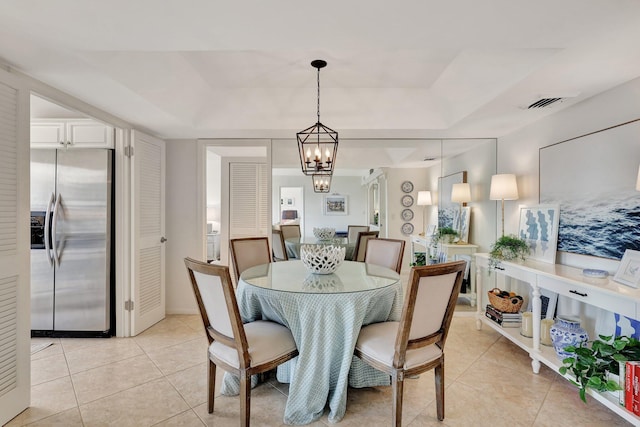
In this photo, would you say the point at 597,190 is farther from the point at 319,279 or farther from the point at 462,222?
the point at 319,279

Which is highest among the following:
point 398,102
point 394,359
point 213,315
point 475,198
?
point 398,102

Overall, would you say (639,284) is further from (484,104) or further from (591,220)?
(484,104)

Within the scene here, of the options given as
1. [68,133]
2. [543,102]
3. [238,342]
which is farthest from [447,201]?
[68,133]

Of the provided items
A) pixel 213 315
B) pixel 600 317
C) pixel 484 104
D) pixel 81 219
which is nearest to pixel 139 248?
pixel 81 219

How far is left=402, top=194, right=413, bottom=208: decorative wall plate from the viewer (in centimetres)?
411

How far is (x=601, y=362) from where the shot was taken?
6.61 ft

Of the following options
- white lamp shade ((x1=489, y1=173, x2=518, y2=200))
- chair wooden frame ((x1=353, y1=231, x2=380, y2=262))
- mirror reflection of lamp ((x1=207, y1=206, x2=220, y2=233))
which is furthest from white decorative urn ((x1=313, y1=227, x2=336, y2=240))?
mirror reflection of lamp ((x1=207, y1=206, x2=220, y2=233))

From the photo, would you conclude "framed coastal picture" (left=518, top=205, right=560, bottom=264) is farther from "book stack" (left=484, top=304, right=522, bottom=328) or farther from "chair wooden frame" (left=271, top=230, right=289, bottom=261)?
"chair wooden frame" (left=271, top=230, right=289, bottom=261)

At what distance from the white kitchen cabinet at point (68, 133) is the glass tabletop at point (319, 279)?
2.06m

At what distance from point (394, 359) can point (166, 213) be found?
3224 millimetres

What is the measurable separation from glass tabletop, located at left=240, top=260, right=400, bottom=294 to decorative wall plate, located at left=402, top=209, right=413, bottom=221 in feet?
4.69

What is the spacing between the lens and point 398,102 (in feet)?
10.9

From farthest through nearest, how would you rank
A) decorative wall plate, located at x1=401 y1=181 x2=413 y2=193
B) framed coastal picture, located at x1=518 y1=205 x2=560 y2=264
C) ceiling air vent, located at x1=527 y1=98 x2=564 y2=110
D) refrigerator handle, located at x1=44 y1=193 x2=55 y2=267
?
decorative wall plate, located at x1=401 y1=181 x2=413 y2=193 < refrigerator handle, located at x1=44 y1=193 x2=55 y2=267 < framed coastal picture, located at x1=518 y1=205 x2=560 y2=264 < ceiling air vent, located at x1=527 y1=98 x2=564 y2=110

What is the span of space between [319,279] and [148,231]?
219 centimetres
